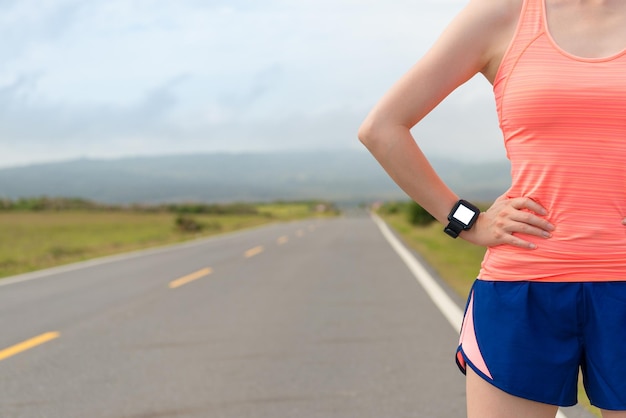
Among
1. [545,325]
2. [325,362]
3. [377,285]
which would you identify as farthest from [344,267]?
[545,325]

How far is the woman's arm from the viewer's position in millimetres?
1764

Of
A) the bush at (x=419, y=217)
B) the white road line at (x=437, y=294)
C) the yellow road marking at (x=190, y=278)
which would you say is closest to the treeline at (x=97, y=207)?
the bush at (x=419, y=217)

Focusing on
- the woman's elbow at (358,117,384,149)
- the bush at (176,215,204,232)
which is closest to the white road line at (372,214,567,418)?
the woman's elbow at (358,117,384,149)

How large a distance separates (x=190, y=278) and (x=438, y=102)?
10.2 m

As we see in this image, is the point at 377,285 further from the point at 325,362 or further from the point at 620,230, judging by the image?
the point at 620,230

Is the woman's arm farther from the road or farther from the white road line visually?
the white road line

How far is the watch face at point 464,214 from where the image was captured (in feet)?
6.37

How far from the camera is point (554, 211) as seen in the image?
1723 mm

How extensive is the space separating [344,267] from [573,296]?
37.9 ft

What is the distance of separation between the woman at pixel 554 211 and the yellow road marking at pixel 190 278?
9257 mm

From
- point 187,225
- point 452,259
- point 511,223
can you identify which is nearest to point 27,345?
point 511,223

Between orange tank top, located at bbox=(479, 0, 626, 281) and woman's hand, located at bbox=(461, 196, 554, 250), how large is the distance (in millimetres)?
22

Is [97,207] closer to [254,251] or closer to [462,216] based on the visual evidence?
[254,251]

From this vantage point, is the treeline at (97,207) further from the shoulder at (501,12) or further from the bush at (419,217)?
the shoulder at (501,12)
